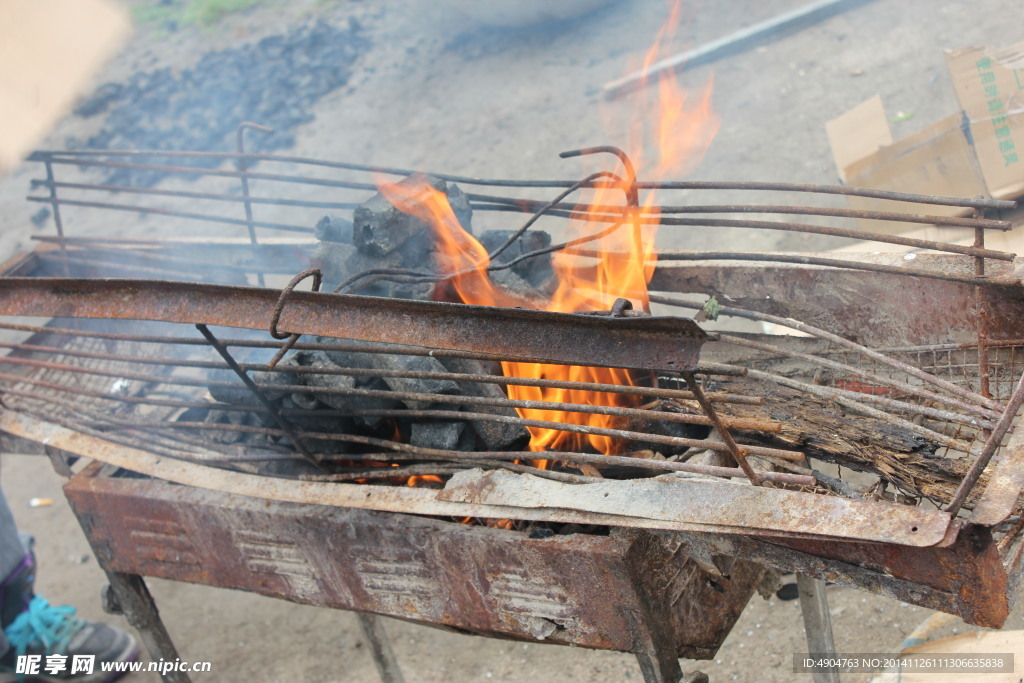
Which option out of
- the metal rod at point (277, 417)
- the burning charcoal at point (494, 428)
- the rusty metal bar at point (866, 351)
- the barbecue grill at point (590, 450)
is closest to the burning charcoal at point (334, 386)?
the barbecue grill at point (590, 450)

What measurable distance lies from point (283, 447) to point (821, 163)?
4612 mm

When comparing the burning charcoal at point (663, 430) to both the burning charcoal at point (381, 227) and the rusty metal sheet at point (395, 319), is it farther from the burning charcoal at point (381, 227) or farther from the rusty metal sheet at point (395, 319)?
the burning charcoal at point (381, 227)

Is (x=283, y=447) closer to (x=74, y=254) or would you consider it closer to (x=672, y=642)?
(x=672, y=642)

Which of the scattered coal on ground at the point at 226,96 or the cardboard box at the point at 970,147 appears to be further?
the scattered coal on ground at the point at 226,96

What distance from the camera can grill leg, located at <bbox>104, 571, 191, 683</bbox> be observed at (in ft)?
10.8

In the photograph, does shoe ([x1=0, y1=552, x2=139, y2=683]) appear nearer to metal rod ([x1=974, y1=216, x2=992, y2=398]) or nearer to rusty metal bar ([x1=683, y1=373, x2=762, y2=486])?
rusty metal bar ([x1=683, y1=373, x2=762, y2=486])

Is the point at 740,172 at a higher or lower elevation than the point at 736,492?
lower

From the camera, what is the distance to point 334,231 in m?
3.38

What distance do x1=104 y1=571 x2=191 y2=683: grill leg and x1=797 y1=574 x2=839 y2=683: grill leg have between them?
8.02ft

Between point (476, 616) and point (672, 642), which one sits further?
point (476, 616)

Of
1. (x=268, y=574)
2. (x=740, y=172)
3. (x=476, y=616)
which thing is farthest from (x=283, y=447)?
(x=740, y=172)

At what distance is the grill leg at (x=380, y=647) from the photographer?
3482 millimetres

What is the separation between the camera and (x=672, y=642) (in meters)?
2.35

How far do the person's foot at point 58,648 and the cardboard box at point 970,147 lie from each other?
436cm
